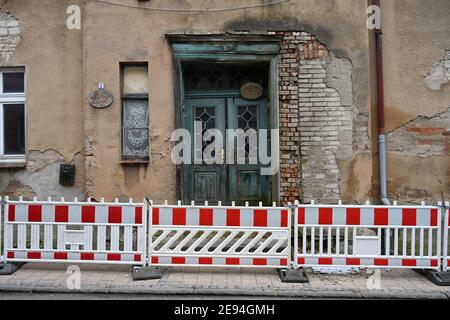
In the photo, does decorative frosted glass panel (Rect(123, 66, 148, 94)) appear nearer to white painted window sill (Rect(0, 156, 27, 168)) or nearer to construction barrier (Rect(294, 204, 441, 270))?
white painted window sill (Rect(0, 156, 27, 168))

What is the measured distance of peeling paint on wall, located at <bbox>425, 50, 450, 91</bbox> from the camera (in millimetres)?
6211

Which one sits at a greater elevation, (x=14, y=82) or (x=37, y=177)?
(x=14, y=82)

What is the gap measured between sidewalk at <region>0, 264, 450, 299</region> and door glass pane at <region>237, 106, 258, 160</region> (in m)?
2.22

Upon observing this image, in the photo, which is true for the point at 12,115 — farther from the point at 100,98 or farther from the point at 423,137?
the point at 423,137

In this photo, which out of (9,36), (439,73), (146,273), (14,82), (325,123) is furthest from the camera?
(14,82)


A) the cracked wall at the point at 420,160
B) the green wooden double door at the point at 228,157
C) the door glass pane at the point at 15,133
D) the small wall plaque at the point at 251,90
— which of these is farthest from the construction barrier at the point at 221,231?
the door glass pane at the point at 15,133

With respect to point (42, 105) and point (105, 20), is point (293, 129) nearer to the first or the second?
point (105, 20)

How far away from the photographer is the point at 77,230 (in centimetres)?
470

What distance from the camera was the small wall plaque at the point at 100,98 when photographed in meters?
5.94

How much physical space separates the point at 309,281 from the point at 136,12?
462cm

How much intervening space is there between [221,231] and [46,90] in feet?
12.7

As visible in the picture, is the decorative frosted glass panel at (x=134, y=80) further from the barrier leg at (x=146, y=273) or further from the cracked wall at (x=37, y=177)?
the barrier leg at (x=146, y=273)

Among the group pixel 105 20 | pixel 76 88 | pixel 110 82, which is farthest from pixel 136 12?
pixel 76 88

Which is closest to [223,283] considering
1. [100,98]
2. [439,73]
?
[100,98]
